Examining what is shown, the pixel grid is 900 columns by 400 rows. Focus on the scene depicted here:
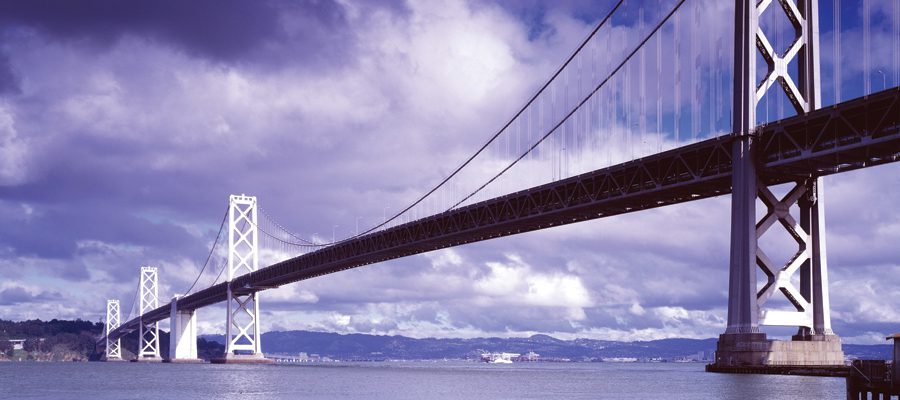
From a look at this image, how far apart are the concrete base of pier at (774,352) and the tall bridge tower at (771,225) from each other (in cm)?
4

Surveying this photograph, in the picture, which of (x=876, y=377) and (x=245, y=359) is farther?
(x=245, y=359)

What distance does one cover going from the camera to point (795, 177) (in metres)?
47.6

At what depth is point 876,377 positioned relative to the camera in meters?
30.2

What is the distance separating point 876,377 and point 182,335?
120 metres

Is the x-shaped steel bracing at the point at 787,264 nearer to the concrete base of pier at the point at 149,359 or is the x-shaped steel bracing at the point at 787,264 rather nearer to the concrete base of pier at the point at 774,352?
the concrete base of pier at the point at 774,352

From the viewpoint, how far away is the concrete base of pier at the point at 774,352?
44.3 metres

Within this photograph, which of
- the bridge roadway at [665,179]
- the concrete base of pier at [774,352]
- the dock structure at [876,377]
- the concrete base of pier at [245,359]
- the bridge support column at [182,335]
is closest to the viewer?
the dock structure at [876,377]

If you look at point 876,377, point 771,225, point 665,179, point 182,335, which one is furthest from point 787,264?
point 182,335

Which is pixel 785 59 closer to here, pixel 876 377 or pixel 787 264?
pixel 787 264

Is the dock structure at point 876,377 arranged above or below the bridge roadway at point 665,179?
below

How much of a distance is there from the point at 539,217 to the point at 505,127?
14744 mm

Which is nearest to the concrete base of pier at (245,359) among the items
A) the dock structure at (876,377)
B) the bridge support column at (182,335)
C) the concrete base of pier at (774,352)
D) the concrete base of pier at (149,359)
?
the bridge support column at (182,335)

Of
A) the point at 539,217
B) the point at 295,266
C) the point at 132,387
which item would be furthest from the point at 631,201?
the point at 295,266

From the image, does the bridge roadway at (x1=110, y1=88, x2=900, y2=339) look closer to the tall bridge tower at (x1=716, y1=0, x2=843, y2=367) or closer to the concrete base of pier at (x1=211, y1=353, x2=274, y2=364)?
the tall bridge tower at (x1=716, y1=0, x2=843, y2=367)
